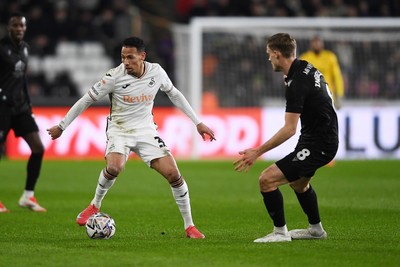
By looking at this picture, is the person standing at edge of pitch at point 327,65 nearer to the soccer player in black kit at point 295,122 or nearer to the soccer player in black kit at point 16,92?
the soccer player in black kit at point 16,92

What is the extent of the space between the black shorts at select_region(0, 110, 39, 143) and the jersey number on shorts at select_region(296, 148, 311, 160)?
4.72 meters

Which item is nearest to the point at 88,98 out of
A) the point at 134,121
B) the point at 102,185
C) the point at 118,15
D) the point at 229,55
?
the point at 134,121

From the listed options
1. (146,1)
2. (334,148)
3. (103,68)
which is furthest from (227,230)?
(146,1)

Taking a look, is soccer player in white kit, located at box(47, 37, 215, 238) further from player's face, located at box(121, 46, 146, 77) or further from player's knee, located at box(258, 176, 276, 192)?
player's knee, located at box(258, 176, 276, 192)

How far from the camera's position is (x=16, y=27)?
40.3 feet

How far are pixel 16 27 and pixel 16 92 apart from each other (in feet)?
2.80

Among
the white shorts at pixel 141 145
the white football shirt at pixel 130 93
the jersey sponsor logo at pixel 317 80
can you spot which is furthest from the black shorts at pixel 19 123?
the jersey sponsor logo at pixel 317 80

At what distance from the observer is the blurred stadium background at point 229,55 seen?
73.6 feet

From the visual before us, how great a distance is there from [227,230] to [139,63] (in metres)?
2.10

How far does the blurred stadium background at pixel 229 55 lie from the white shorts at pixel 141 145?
40.5 ft

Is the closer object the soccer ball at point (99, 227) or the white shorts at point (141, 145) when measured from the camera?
the soccer ball at point (99, 227)

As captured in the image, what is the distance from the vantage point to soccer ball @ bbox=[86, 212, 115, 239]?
30.8 ft

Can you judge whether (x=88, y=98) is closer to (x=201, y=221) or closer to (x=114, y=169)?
(x=114, y=169)

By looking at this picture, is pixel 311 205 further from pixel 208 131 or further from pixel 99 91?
pixel 99 91
